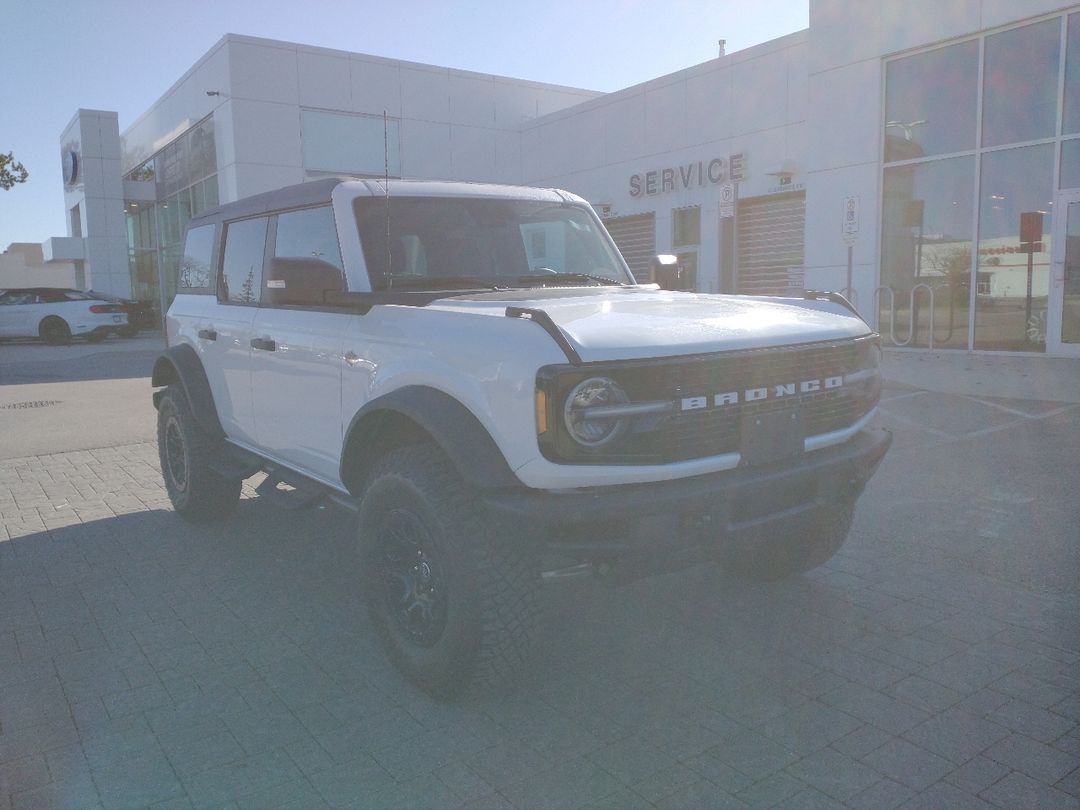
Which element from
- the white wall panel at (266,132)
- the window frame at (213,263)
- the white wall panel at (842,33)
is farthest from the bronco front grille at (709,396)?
the white wall panel at (266,132)

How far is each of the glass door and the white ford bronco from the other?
10611 millimetres

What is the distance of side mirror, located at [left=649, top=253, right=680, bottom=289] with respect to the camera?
4945mm

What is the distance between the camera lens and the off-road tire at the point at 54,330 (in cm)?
2378

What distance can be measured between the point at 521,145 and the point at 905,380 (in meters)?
17.7

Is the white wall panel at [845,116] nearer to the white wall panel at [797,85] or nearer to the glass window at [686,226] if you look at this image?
the white wall panel at [797,85]

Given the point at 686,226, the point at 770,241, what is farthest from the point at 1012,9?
the point at 686,226

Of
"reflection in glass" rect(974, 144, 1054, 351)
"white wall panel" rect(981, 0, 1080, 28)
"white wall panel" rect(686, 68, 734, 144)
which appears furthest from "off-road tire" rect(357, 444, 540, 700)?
"white wall panel" rect(686, 68, 734, 144)

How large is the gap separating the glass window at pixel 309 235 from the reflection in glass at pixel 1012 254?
1230 centimetres

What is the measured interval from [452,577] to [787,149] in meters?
16.8

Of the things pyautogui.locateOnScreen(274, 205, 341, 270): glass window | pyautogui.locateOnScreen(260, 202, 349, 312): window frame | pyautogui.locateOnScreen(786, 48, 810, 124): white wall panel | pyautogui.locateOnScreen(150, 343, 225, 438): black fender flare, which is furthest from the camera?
pyautogui.locateOnScreen(786, 48, 810, 124): white wall panel

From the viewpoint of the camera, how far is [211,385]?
527 cm

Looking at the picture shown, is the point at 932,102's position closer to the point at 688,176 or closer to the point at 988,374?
the point at 988,374

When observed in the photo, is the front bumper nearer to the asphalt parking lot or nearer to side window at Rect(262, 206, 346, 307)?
the asphalt parking lot

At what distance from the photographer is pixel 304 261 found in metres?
3.62
